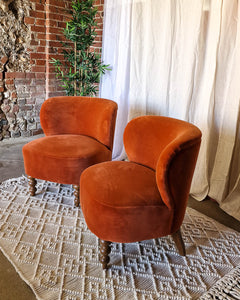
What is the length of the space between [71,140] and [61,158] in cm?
27

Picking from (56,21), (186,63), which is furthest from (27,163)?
(56,21)

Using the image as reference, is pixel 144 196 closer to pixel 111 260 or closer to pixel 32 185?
pixel 111 260

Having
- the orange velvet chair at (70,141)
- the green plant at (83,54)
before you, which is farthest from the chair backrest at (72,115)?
the green plant at (83,54)

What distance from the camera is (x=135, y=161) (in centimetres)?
186

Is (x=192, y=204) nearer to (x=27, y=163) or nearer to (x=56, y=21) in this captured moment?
(x=27, y=163)

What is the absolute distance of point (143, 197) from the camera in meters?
1.39

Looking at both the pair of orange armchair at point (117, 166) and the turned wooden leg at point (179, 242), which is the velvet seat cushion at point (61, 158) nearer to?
the pair of orange armchair at point (117, 166)

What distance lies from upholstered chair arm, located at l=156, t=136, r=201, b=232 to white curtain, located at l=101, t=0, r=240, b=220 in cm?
80

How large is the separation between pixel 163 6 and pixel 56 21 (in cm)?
156

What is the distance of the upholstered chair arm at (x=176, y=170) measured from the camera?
4.28 feet

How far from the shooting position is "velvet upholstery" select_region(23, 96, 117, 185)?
6.35ft

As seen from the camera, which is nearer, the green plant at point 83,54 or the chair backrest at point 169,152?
the chair backrest at point 169,152

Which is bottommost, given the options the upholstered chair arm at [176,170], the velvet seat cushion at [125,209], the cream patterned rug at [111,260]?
the cream patterned rug at [111,260]

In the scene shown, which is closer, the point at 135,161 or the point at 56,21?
the point at 135,161
